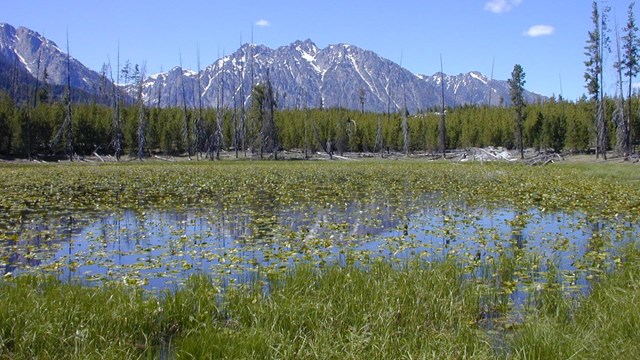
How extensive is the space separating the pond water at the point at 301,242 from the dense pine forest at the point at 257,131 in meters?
59.6

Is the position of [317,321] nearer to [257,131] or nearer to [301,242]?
[301,242]

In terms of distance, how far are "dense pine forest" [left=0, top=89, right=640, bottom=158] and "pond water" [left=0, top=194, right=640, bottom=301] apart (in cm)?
5959

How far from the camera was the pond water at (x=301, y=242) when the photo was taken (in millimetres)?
9219

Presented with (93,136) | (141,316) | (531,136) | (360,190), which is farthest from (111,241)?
(531,136)

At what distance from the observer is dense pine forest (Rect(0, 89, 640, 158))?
75438 millimetres

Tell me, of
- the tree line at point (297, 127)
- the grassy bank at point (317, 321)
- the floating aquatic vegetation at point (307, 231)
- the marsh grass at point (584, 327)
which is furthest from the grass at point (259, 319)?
the tree line at point (297, 127)

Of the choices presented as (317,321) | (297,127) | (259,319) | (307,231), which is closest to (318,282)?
(317,321)

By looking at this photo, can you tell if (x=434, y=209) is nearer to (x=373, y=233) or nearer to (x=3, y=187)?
(x=373, y=233)

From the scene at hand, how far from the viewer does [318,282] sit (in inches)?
307

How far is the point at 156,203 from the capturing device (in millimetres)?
20297

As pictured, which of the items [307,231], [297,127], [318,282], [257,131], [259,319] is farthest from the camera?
[297,127]

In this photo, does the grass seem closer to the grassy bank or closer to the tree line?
the grassy bank

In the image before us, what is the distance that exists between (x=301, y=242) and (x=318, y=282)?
4.20 meters

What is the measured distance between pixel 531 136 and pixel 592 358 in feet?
317
